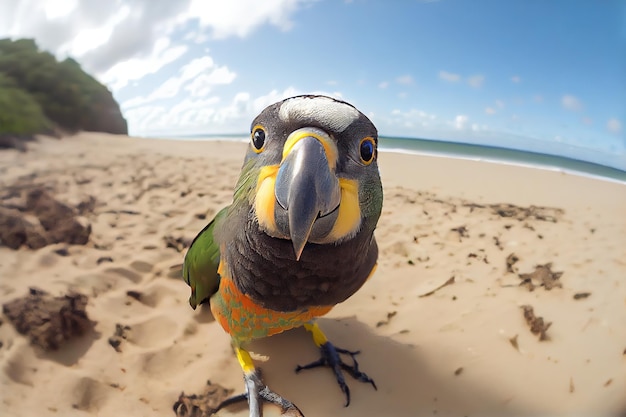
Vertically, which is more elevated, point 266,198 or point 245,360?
point 266,198

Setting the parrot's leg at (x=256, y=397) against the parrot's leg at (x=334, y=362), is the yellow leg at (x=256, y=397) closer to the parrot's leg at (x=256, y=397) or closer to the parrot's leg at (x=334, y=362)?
the parrot's leg at (x=256, y=397)

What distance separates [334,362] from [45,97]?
4.63 ft

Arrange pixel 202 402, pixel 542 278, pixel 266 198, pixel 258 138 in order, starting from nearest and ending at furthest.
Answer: pixel 266 198, pixel 258 138, pixel 202 402, pixel 542 278

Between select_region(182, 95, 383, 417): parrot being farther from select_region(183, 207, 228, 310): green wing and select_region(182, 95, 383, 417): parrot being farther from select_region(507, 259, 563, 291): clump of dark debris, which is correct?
select_region(507, 259, 563, 291): clump of dark debris

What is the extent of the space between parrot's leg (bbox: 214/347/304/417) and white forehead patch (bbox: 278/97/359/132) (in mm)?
848

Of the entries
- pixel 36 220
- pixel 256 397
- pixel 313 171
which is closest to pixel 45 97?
pixel 36 220

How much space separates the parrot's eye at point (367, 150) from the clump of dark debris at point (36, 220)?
1.31 meters

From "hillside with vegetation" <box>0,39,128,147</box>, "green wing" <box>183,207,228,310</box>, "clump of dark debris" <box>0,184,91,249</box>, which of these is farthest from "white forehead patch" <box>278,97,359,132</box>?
"clump of dark debris" <box>0,184,91,249</box>

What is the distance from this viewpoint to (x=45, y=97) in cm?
123

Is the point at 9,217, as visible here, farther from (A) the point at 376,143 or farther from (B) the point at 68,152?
(A) the point at 376,143

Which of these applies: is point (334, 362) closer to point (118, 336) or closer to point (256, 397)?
point (256, 397)

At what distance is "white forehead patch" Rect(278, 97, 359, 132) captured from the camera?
31.3 inches

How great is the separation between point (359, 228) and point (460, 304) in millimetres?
913

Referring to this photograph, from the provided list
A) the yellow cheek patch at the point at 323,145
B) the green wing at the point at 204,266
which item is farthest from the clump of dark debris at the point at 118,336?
the yellow cheek patch at the point at 323,145
